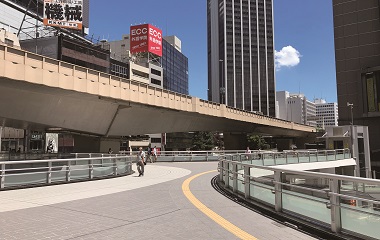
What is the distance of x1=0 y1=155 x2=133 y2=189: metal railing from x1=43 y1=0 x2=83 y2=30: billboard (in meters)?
49.8

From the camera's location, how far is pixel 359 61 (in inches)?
2532

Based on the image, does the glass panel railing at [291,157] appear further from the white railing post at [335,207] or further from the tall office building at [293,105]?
the tall office building at [293,105]

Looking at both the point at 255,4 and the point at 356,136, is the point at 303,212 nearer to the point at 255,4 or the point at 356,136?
the point at 356,136

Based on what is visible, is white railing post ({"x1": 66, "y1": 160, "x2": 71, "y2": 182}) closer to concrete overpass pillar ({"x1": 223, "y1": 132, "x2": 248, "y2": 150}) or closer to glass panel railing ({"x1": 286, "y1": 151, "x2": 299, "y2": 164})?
glass panel railing ({"x1": 286, "y1": 151, "x2": 299, "y2": 164})

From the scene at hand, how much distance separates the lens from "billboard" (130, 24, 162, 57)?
91.8 metres

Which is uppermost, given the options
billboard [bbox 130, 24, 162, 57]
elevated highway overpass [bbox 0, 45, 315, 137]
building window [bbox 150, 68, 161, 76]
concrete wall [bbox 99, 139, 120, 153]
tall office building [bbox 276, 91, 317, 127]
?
billboard [bbox 130, 24, 162, 57]

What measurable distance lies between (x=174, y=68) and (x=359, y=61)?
322 feet

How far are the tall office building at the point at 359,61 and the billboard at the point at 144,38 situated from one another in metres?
46.9

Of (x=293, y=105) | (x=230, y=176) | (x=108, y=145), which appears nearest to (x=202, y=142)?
(x=108, y=145)

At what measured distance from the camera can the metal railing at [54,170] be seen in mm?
12367

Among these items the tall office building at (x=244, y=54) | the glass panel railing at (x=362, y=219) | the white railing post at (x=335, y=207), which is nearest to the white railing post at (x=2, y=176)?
the white railing post at (x=335, y=207)

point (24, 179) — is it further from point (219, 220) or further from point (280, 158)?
point (280, 158)

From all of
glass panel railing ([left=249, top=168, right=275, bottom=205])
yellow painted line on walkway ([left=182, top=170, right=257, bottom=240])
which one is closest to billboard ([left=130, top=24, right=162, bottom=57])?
yellow painted line on walkway ([left=182, top=170, right=257, bottom=240])

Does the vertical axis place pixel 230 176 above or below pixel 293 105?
below
